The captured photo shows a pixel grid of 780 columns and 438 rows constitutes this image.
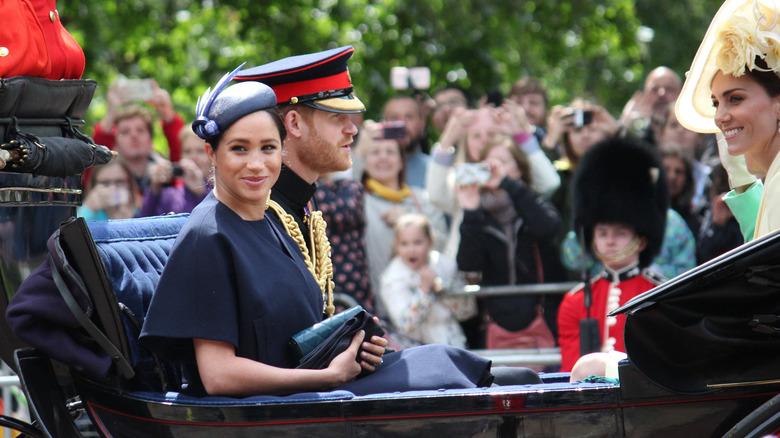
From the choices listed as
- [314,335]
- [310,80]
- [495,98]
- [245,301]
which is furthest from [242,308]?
[495,98]

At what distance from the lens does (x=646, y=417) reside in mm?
3107

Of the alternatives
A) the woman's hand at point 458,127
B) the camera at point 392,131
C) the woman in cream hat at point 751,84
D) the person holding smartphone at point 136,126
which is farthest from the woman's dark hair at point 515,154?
the woman in cream hat at point 751,84

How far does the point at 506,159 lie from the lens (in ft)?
22.9

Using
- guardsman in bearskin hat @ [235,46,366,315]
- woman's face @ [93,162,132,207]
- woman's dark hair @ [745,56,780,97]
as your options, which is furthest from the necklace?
woman's face @ [93,162,132,207]

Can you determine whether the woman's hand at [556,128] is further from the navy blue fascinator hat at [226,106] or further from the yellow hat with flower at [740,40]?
the navy blue fascinator hat at [226,106]

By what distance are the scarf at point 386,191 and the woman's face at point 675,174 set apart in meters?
1.69

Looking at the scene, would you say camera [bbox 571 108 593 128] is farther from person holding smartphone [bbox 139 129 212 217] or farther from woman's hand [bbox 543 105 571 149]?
person holding smartphone [bbox 139 129 212 217]

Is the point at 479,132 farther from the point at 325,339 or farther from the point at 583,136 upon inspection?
the point at 325,339

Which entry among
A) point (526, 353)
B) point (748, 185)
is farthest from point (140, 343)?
point (526, 353)

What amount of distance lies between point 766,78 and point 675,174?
339 cm

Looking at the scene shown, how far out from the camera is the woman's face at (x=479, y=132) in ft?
23.7

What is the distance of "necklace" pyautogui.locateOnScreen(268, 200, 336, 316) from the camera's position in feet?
12.9

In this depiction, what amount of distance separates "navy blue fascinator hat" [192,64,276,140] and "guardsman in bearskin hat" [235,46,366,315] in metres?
0.58

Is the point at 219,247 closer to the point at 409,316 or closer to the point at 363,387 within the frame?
the point at 363,387
